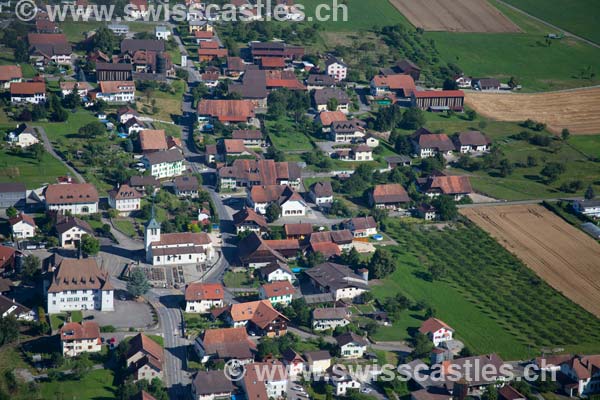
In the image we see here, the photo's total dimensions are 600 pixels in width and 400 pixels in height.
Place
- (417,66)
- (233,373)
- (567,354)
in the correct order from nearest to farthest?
(233,373), (567,354), (417,66)

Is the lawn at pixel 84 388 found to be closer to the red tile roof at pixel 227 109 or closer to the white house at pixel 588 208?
the red tile roof at pixel 227 109

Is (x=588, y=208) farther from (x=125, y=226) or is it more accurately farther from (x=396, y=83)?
(x=125, y=226)

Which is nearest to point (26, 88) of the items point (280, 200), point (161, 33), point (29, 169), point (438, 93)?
point (29, 169)

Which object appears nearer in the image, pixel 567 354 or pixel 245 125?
pixel 567 354

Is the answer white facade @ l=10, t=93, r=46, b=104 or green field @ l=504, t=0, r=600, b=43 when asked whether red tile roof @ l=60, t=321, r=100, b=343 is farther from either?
green field @ l=504, t=0, r=600, b=43

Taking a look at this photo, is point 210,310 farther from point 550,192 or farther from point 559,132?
point 559,132

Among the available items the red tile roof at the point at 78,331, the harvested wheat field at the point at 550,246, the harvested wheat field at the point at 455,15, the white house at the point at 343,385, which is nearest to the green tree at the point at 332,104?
the harvested wheat field at the point at 550,246

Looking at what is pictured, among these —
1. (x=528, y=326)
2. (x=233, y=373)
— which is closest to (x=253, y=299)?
(x=233, y=373)
